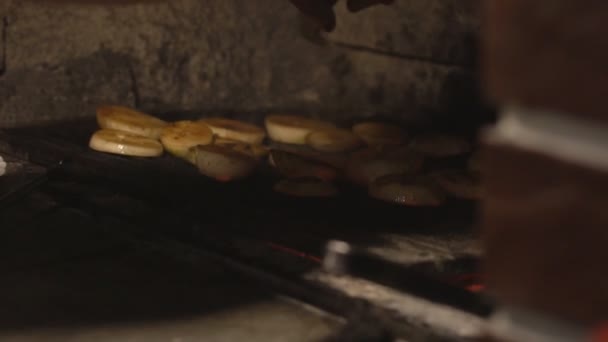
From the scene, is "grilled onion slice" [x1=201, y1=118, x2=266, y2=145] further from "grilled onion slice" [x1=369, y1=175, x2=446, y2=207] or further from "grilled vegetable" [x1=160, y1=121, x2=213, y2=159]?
"grilled onion slice" [x1=369, y1=175, x2=446, y2=207]

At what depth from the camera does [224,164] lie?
2.33m

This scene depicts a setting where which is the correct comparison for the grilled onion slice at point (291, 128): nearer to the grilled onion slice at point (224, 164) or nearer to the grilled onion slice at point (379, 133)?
the grilled onion slice at point (379, 133)

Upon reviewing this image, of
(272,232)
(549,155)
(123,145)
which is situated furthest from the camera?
(123,145)

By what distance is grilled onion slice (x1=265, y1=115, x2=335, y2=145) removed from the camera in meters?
2.75

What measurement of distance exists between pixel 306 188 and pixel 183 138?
46 cm

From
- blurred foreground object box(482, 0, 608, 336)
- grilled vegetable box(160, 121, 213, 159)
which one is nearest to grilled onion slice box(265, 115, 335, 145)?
grilled vegetable box(160, 121, 213, 159)

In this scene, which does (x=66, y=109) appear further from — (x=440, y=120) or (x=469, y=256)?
(x=469, y=256)

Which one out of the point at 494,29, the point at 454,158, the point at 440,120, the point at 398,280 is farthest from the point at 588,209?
the point at 440,120

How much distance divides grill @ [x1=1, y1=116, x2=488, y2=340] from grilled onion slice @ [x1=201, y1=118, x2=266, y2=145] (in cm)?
24

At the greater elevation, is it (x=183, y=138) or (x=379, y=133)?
(x=379, y=133)

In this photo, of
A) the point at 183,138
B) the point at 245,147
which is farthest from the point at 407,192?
the point at 183,138

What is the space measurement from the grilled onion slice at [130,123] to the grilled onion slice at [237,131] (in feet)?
0.49

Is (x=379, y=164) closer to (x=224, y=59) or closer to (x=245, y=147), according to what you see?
(x=245, y=147)

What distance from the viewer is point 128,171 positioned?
2322 millimetres
